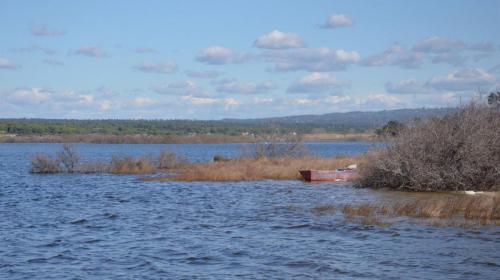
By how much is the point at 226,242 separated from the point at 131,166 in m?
37.5

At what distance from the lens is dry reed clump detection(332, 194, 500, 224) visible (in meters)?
25.9

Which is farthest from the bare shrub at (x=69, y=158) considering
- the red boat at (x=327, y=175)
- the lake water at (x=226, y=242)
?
the lake water at (x=226, y=242)

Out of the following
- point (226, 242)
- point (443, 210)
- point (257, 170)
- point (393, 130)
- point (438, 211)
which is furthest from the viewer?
point (257, 170)

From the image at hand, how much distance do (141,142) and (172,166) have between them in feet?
386

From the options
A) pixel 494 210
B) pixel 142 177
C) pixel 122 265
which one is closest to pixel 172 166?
pixel 142 177

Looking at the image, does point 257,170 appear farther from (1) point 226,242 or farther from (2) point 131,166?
(1) point 226,242

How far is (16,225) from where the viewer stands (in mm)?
27016

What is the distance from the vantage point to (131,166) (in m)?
58.9

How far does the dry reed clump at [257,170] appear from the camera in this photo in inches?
1962

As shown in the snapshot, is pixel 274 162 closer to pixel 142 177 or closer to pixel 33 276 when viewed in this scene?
pixel 142 177

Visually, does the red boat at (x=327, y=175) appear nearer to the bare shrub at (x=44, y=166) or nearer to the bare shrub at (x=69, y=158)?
the bare shrub at (x=69, y=158)

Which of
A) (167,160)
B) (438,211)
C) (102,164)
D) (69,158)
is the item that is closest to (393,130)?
(438,211)

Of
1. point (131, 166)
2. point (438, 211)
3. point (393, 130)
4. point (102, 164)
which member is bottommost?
point (438, 211)

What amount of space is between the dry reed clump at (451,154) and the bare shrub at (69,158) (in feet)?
104
